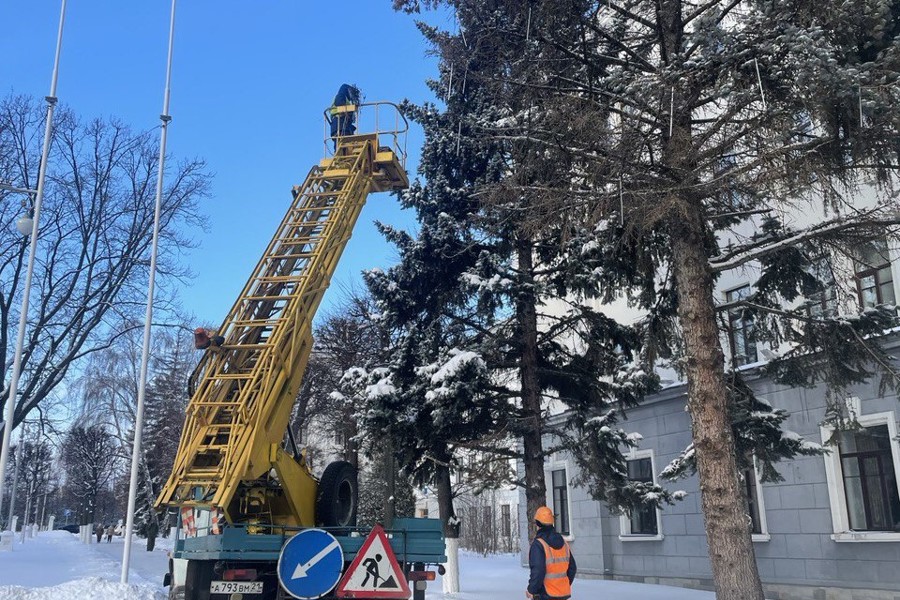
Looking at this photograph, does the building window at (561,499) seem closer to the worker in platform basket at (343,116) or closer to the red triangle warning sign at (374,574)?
the worker in platform basket at (343,116)

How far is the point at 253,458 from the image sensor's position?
932 cm

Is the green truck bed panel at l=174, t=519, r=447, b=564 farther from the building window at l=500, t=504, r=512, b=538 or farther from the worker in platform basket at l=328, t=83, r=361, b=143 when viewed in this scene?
the building window at l=500, t=504, r=512, b=538

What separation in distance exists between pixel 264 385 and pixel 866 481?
1178 centimetres

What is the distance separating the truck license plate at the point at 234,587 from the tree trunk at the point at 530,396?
588 cm

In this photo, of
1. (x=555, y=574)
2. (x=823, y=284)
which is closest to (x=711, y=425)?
(x=555, y=574)

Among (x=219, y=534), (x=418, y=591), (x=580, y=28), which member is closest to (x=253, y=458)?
(x=219, y=534)

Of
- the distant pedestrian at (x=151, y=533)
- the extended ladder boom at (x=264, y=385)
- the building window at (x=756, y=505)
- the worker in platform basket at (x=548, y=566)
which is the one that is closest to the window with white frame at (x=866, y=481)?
the building window at (x=756, y=505)

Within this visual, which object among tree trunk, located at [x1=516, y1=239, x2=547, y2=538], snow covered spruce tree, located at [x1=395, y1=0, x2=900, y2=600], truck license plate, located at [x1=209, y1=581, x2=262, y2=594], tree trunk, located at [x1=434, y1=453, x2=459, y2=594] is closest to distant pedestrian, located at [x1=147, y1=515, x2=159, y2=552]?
tree trunk, located at [x1=434, y1=453, x2=459, y2=594]

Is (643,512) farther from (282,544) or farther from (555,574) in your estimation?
(282,544)

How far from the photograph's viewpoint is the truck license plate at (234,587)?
8.34 meters

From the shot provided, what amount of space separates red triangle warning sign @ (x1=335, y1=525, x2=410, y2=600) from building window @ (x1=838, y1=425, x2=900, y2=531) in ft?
33.6

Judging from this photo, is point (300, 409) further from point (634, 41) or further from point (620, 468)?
point (634, 41)

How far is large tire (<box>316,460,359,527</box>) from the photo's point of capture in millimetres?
10781

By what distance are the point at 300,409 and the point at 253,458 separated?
22865mm
